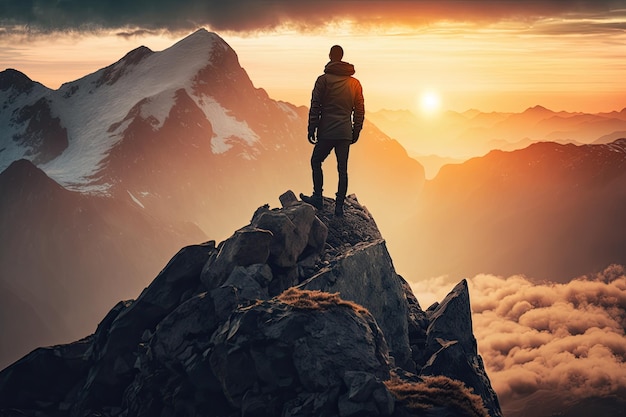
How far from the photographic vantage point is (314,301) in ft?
68.3

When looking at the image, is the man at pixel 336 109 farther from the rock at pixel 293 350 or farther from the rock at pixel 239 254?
the rock at pixel 293 350

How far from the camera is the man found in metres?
26.6

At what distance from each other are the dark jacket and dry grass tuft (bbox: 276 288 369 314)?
7.73 metres

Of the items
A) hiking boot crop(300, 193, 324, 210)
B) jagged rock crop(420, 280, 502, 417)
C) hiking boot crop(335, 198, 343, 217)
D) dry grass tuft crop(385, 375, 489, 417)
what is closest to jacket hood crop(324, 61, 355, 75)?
hiking boot crop(300, 193, 324, 210)

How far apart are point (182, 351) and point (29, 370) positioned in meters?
9.06

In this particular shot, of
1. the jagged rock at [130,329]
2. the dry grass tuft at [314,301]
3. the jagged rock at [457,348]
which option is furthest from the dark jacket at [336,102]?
the jagged rock at [457,348]

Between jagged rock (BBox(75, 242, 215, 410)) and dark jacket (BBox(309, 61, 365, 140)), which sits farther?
dark jacket (BBox(309, 61, 365, 140))

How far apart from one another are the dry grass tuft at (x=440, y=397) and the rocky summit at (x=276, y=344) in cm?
3

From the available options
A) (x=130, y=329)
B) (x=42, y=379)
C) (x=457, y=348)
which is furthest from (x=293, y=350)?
(x=42, y=379)

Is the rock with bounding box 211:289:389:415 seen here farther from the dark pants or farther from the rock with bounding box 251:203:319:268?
the dark pants

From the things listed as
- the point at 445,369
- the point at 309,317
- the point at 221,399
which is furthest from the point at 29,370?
the point at 445,369

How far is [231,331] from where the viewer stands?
20.8 meters

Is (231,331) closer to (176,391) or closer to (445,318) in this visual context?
(176,391)

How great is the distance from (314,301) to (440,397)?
490cm
